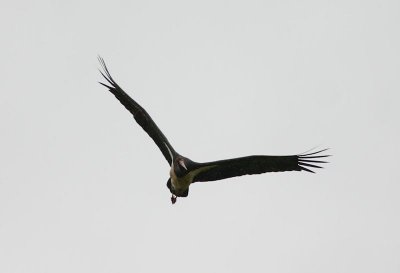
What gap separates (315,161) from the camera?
63.3ft

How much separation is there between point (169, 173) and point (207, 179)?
914 mm

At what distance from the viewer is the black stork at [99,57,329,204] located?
63.0ft

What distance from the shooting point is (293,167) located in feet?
64.1

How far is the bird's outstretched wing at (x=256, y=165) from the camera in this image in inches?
757

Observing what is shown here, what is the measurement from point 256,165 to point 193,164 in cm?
143

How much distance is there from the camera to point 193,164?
19172 millimetres

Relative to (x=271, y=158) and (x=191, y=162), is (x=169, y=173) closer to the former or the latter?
(x=191, y=162)

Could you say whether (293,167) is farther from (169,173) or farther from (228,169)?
(169,173)

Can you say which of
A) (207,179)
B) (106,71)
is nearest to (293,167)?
(207,179)

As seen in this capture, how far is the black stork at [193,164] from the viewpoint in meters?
19.2

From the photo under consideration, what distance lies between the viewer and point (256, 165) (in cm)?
1942

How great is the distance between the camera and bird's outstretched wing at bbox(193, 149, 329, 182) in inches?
757

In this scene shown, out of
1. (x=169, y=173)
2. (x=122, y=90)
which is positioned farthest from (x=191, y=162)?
(x=122, y=90)

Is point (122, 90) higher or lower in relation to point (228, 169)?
higher
